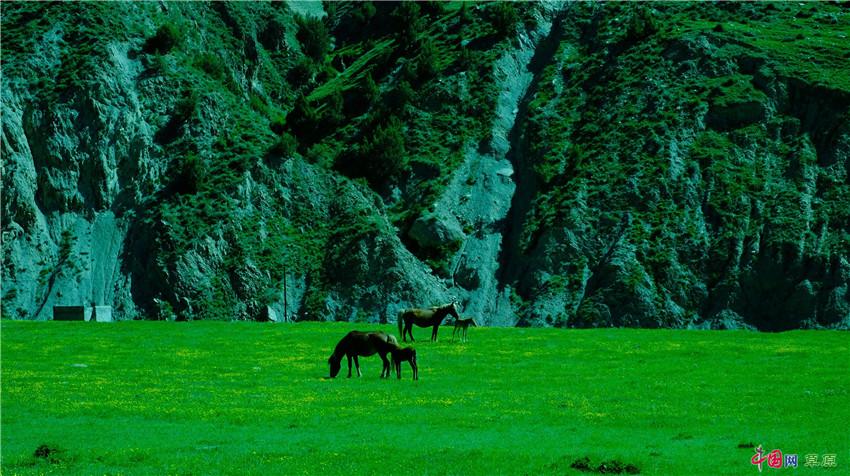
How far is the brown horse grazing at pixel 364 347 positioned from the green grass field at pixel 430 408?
1.48m

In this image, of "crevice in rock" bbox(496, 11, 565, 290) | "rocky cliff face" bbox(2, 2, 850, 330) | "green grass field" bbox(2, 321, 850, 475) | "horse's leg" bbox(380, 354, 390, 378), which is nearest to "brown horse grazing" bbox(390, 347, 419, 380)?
"horse's leg" bbox(380, 354, 390, 378)

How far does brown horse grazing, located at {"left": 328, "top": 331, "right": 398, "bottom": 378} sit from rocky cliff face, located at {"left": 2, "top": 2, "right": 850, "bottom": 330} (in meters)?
52.9

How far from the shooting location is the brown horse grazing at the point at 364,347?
43.8 metres

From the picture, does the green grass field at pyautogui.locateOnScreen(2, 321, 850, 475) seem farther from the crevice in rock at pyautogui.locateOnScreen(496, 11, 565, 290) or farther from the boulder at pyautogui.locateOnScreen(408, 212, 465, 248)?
the boulder at pyautogui.locateOnScreen(408, 212, 465, 248)

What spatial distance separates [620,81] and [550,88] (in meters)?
10.2

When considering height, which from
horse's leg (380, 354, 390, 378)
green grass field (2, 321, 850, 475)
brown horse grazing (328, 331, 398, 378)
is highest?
brown horse grazing (328, 331, 398, 378)

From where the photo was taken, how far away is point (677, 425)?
3198cm

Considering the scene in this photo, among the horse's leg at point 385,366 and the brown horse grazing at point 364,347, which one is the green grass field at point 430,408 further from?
the brown horse grazing at point 364,347

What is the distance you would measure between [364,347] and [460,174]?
7631 cm

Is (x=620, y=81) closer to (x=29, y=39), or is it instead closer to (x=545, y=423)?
(x=29, y=39)

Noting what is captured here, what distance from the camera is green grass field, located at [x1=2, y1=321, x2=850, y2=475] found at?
86.8 ft

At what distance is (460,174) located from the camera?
119 metres

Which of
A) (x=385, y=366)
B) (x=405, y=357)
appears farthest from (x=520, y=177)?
(x=405, y=357)

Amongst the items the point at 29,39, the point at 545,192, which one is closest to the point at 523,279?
the point at 545,192
